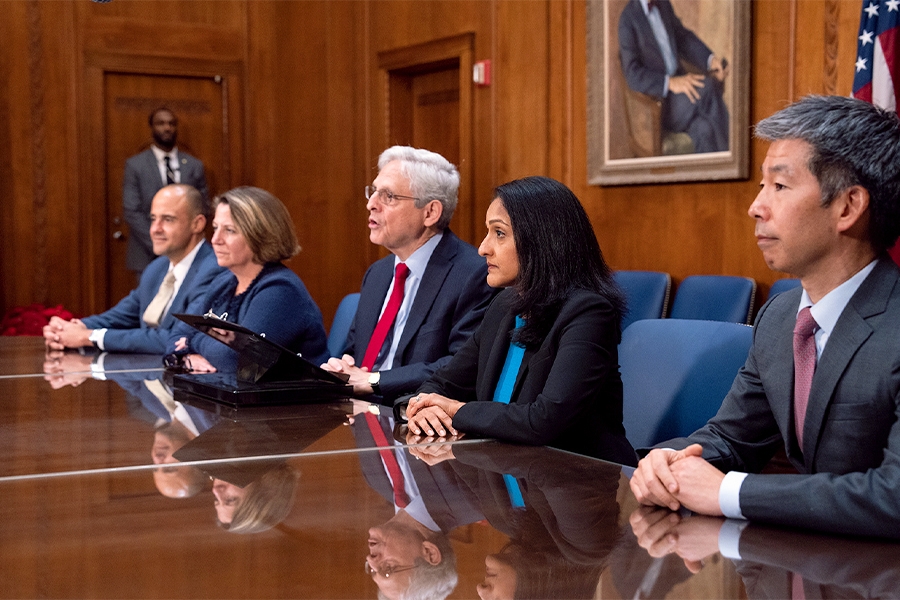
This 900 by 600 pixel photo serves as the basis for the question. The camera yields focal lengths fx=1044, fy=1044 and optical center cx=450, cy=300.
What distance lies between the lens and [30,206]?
791 centimetres

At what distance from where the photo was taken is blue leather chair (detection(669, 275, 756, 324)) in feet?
16.8

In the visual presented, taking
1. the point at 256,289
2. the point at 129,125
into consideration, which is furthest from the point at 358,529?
the point at 129,125

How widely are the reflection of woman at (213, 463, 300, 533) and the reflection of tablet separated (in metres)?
0.81

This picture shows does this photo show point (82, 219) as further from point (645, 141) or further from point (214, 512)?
point (214, 512)

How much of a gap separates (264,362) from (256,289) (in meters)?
0.94

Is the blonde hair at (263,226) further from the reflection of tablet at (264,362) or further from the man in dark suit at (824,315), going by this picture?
the man in dark suit at (824,315)

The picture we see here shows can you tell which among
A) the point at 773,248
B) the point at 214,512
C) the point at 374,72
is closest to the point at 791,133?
the point at 773,248

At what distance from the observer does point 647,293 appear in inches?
223

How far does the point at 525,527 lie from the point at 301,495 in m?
0.37

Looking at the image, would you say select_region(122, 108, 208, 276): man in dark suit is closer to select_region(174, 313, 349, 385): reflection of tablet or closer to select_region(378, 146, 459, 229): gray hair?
select_region(378, 146, 459, 229): gray hair

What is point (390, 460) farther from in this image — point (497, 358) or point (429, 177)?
point (429, 177)

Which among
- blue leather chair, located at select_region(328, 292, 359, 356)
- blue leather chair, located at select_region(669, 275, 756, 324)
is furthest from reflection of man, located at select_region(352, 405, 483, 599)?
blue leather chair, located at select_region(669, 275, 756, 324)

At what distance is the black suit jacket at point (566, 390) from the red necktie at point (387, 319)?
0.92 meters

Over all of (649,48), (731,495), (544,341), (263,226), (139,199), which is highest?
(649,48)
